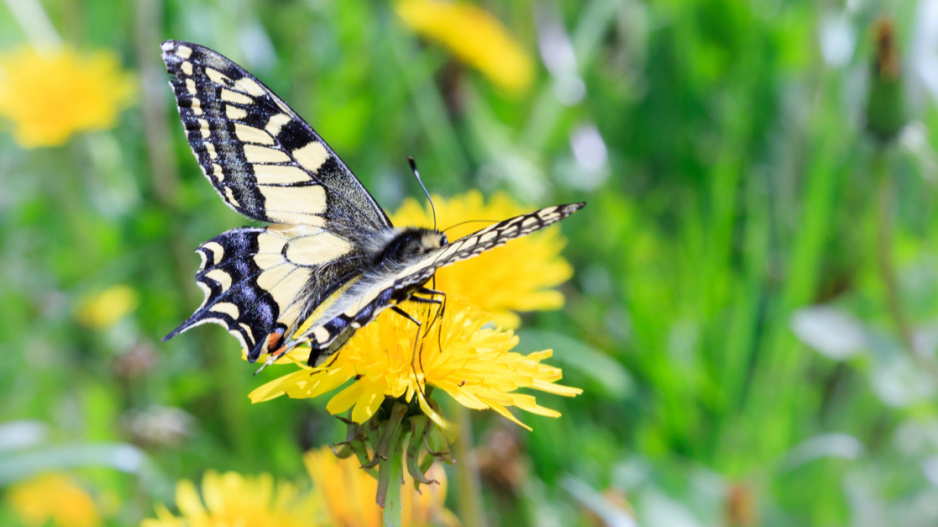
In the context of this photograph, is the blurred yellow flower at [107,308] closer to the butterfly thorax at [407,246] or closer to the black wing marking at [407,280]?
the butterfly thorax at [407,246]

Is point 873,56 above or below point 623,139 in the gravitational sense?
below

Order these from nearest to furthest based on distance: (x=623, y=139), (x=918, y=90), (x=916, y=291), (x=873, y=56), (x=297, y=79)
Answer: (x=873, y=56)
(x=916, y=291)
(x=918, y=90)
(x=297, y=79)
(x=623, y=139)

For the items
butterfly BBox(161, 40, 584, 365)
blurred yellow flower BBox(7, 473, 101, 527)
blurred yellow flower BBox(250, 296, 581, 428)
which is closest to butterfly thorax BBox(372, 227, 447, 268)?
butterfly BBox(161, 40, 584, 365)

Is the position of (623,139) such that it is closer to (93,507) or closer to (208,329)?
(208,329)

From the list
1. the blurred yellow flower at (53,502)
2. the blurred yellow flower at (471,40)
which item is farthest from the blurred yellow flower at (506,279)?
the blurred yellow flower at (471,40)

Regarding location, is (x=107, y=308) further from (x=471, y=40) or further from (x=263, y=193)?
(x=471, y=40)

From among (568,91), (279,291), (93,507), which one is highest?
(568,91)

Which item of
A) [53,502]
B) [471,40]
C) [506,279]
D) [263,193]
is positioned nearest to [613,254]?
[506,279]

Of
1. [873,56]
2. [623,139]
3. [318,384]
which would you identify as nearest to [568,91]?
[623,139]
